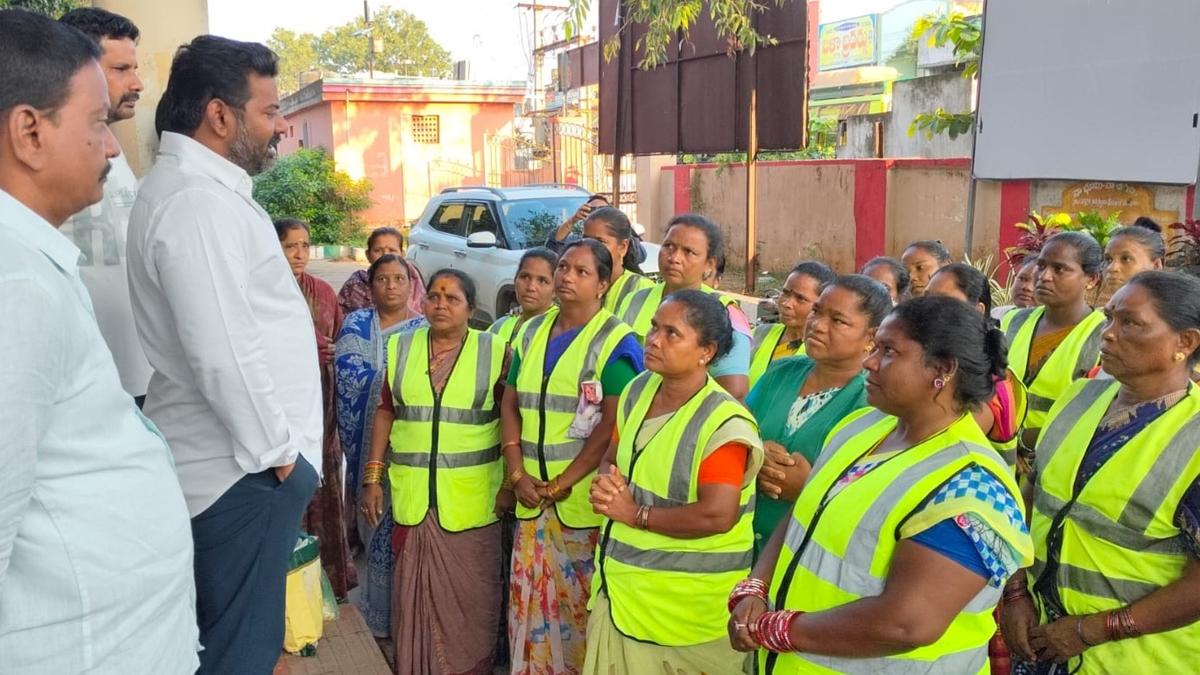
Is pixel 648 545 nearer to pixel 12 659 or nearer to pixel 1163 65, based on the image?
pixel 12 659

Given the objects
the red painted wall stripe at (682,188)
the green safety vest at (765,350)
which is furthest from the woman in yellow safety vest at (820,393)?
the red painted wall stripe at (682,188)

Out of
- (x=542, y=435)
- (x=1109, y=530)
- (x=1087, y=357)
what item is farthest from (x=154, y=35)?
(x=1087, y=357)

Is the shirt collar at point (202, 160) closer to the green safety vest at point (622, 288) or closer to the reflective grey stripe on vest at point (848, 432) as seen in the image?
the reflective grey stripe on vest at point (848, 432)

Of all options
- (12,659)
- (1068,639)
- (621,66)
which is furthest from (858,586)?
(621,66)

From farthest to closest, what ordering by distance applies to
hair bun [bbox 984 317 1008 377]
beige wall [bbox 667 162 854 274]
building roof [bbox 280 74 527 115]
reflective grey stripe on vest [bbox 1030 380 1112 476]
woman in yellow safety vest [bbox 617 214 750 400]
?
1. building roof [bbox 280 74 527 115]
2. beige wall [bbox 667 162 854 274]
3. woman in yellow safety vest [bbox 617 214 750 400]
4. reflective grey stripe on vest [bbox 1030 380 1112 476]
5. hair bun [bbox 984 317 1008 377]

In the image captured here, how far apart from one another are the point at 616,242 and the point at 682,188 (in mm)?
11794

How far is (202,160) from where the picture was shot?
6.95 feet

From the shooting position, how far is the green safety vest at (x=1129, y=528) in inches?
81.0

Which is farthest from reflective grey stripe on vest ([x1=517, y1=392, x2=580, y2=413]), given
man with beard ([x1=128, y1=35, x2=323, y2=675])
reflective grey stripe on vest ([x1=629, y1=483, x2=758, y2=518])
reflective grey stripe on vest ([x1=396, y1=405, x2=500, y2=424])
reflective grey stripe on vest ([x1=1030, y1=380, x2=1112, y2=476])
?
reflective grey stripe on vest ([x1=1030, y1=380, x2=1112, y2=476])

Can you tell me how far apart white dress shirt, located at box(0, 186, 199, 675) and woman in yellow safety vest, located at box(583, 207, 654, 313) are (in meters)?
2.74

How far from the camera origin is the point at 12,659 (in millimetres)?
1299

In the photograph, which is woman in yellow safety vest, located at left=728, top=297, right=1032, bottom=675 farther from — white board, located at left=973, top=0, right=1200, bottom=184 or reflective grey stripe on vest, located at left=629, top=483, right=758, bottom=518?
white board, located at left=973, top=0, right=1200, bottom=184

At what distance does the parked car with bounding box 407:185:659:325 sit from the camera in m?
8.85

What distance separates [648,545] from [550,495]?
672 mm
